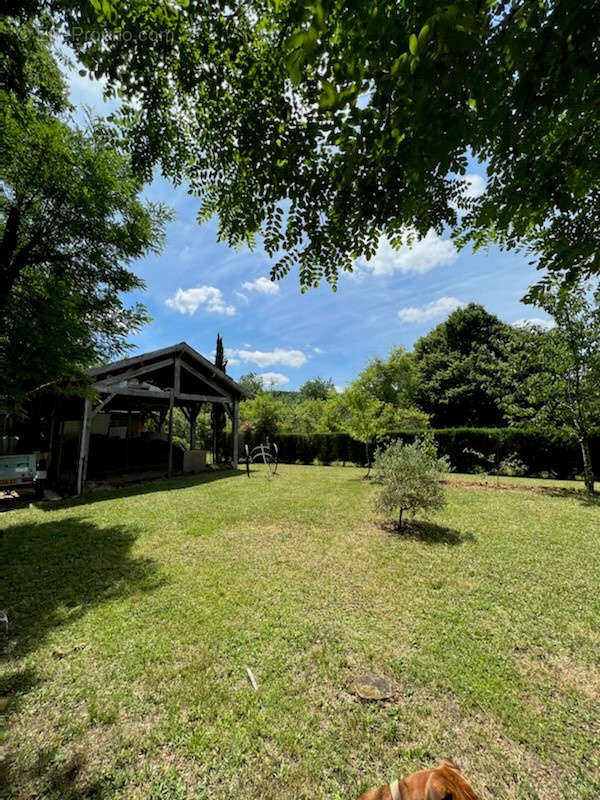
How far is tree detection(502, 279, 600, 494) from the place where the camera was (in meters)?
9.11

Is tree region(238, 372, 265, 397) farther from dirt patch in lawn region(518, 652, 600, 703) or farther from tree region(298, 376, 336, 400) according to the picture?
dirt patch in lawn region(518, 652, 600, 703)

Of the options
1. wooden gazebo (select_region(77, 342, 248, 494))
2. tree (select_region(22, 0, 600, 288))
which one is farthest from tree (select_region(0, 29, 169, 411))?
tree (select_region(22, 0, 600, 288))

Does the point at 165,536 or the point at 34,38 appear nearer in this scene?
the point at 34,38

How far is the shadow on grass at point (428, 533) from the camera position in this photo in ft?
18.2

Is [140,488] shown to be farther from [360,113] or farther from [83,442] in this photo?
[360,113]

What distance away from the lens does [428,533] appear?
5.92m

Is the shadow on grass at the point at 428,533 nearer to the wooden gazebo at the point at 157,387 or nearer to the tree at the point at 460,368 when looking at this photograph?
the wooden gazebo at the point at 157,387

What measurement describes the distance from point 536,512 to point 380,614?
600 centimetres

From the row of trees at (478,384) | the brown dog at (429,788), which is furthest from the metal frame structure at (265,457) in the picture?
the brown dog at (429,788)

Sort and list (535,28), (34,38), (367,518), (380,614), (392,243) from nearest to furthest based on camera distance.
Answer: (535,28) → (392,243) → (380,614) → (34,38) → (367,518)

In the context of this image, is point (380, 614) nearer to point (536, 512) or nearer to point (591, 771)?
point (591, 771)

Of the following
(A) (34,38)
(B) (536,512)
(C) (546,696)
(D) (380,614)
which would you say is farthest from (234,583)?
(A) (34,38)

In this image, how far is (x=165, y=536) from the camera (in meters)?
5.78

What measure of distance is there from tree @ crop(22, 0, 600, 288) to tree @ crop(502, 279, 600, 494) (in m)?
8.53
